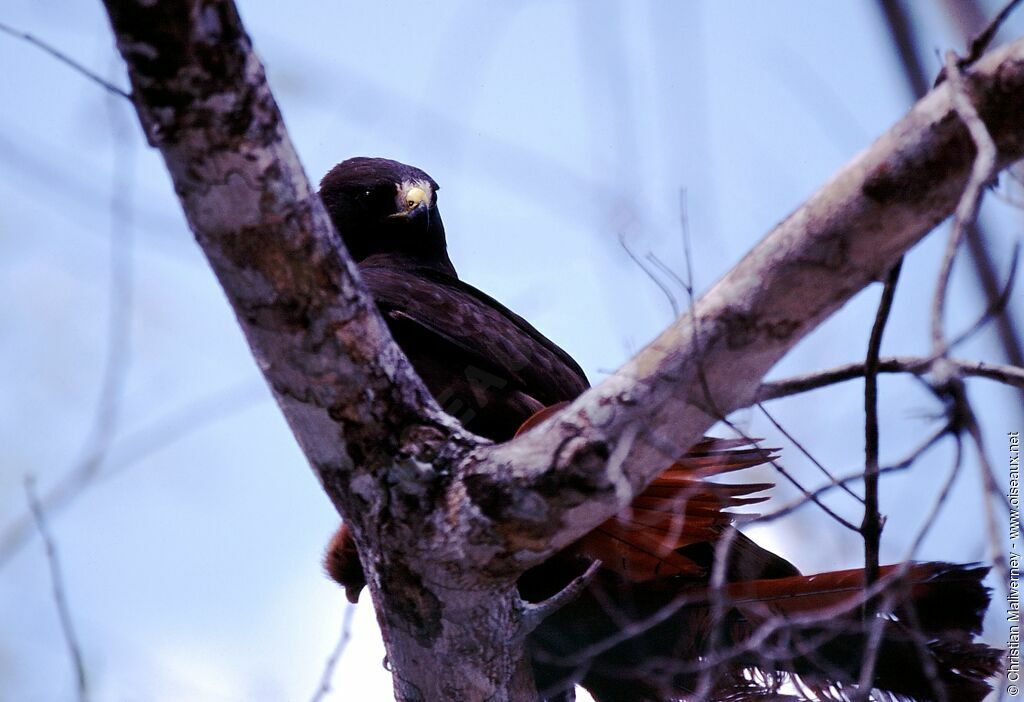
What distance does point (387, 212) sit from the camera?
445 centimetres

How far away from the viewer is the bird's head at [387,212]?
14.4 ft

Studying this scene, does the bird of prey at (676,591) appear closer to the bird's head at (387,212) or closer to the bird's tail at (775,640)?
the bird's tail at (775,640)

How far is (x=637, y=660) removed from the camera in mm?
3055

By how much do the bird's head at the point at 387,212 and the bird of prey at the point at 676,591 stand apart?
2.41 ft

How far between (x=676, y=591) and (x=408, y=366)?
1157mm

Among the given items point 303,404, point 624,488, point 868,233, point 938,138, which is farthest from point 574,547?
point 938,138

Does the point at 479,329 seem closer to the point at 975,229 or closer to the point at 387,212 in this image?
the point at 387,212

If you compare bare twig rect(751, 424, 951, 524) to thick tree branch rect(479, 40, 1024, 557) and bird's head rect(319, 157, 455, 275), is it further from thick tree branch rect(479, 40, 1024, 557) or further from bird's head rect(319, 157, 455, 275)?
bird's head rect(319, 157, 455, 275)

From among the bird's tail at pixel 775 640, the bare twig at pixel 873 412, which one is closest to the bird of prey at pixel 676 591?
the bird's tail at pixel 775 640

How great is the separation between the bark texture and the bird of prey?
35cm

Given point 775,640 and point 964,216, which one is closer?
point 964,216

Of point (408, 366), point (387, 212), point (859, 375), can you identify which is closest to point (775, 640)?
point (859, 375)

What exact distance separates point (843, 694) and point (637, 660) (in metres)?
0.58

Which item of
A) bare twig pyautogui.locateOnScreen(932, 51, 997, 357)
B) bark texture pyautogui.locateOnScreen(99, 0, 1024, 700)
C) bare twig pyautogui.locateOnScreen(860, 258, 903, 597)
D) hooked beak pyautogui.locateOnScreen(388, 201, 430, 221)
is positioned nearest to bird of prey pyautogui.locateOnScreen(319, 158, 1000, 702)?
bare twig pyautogui.locateOnScreen(860, 258, 903, 597)
